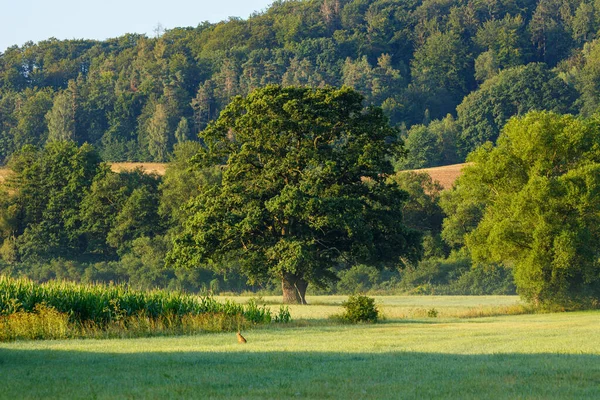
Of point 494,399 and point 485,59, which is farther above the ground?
point 485,59

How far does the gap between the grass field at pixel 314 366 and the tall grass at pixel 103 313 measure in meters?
2.09

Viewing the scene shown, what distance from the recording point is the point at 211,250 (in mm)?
47500

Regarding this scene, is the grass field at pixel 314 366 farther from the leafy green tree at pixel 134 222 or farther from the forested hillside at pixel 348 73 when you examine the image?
the forested hillside at pixel 348 73

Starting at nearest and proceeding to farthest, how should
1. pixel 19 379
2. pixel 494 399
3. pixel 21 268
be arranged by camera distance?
pixel 494 399 < pixel 19 379 < pixel 21 268

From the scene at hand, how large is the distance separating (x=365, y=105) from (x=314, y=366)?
401 ft

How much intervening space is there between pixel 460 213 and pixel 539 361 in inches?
1729

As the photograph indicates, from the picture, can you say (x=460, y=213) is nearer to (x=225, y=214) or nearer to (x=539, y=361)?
(x=225, y=214)

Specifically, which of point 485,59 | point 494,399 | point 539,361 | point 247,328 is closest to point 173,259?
point 247,328

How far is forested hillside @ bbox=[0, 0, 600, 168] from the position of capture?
468ft

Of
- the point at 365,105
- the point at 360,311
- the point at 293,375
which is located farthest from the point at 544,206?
the point at 365,105

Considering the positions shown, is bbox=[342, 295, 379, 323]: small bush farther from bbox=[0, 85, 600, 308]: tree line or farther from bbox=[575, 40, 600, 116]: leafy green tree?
bbox=[575, 40, 600, 116]: leafy green tree

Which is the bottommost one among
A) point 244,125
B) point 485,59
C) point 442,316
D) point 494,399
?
point 442,316

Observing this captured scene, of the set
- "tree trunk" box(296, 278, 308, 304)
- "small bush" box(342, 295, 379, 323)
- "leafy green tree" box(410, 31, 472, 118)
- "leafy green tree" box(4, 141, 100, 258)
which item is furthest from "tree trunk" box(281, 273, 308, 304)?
"leafy green tree" box(410, 31, 472, 118)

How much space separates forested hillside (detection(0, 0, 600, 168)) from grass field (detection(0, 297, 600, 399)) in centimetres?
10582
